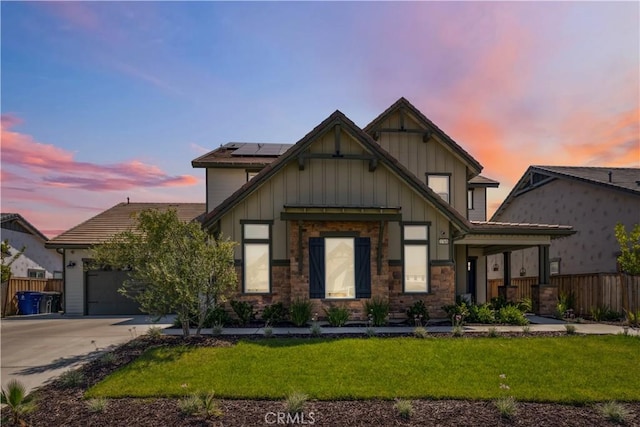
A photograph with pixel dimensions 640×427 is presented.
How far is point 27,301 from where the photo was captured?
67.5ft

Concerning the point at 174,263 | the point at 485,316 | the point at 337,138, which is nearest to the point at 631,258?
the point at 485,316

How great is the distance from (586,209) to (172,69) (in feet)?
63.7

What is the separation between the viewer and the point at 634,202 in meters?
18.5

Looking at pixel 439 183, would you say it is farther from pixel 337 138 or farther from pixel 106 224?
pixel 106 224

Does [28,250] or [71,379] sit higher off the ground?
[28,250]

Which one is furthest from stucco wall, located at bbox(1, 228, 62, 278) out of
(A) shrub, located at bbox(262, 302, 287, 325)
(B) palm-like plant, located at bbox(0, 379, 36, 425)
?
(B) palm-like plant, located at bbox(0, 379, 36, 425)

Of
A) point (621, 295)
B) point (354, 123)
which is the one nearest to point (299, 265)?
point (354, 123)

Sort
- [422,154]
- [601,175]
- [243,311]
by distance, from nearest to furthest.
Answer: [243,311] < [422,154] < [601,175]

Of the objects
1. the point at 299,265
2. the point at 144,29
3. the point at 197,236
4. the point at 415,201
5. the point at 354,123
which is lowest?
the point at 299,265

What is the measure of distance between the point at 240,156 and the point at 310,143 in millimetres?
6268

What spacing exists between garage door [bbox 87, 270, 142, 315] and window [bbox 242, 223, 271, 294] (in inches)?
292

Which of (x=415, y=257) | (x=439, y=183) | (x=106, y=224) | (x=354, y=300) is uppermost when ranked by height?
(x=439, y=183)

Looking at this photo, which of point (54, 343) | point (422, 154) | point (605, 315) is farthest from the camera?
point (422, 154)

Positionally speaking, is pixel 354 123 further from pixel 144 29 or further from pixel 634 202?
pixel 634 202
